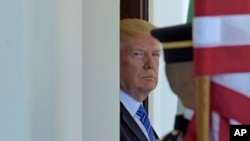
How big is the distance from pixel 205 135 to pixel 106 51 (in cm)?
42

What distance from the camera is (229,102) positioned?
87 cm

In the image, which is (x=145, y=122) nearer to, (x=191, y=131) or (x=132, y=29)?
(x=132, y=29)

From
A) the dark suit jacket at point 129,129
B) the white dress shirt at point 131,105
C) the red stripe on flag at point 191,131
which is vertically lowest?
the dark suit jacket at point 129,129

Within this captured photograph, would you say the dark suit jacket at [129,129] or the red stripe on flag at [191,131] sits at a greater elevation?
the red stripe on flag at [191,131]

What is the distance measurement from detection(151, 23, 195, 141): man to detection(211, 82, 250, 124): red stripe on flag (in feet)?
0.13

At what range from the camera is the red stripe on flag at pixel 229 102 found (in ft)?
2.84

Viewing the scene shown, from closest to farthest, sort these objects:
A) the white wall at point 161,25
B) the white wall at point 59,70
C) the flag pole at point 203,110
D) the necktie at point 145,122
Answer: the flag pole at point 203,110 < the white wall at point 59,70 < the necktie at point 145,122 < the white wall at point 161,25

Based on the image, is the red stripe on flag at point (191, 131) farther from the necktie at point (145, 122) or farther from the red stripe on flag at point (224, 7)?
the necktie at point (145, 122)

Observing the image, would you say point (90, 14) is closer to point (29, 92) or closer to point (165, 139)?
point (29, 92)

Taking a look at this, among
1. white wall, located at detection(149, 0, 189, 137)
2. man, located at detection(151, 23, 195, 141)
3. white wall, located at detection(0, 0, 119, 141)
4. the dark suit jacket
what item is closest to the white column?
white wall, located at detection(0, 0, 119, 141)

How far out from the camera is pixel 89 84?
120cm

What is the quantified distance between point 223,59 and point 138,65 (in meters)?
0.72

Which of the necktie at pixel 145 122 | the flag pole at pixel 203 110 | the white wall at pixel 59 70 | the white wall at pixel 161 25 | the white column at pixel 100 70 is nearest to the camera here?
the flag pole at pixel 203 110

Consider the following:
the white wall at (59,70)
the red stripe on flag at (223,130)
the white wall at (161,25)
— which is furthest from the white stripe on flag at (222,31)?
the white wall at (161,25)
